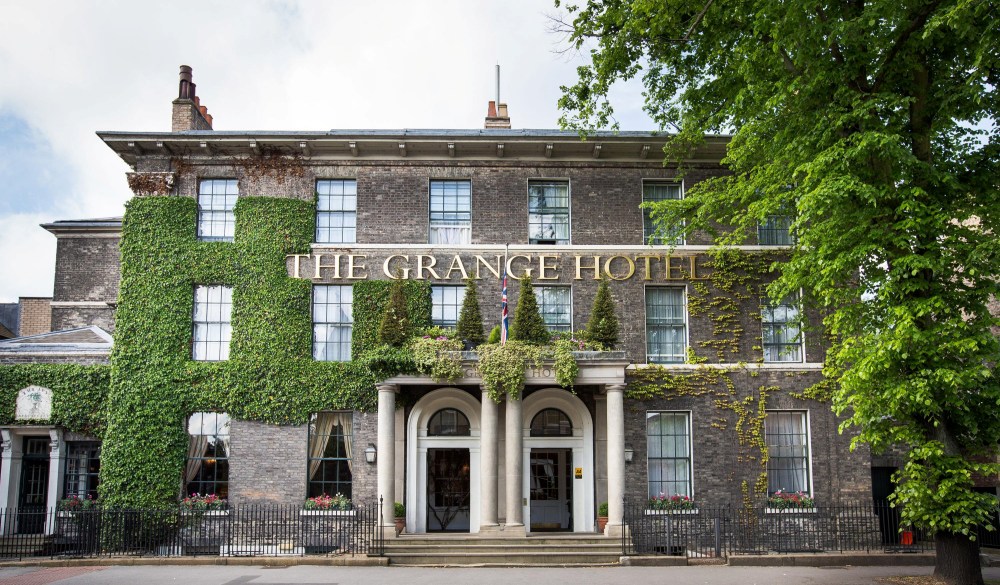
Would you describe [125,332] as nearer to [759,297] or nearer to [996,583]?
[759,297]

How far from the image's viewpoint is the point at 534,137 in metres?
22.2

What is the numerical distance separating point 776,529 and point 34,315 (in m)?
27.9

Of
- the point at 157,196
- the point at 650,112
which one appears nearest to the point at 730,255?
the point at 650,112

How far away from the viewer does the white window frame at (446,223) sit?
22.7m

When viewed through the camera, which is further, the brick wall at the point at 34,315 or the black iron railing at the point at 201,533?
the brick wall at the point at 34,315

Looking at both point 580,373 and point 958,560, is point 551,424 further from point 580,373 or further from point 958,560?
point 958,560

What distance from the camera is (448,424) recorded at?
2194cm

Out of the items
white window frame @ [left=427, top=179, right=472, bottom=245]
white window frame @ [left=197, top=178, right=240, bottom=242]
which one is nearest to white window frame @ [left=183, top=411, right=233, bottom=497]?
white window frame @ [left=197, top=178, right=240, bottom=242]

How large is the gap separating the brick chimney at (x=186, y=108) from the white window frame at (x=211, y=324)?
501cm

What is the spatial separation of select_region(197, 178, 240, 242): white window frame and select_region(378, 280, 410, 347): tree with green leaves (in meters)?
5.15

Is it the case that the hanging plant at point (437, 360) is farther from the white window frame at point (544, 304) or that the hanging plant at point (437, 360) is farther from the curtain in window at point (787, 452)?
the curtain in window at point (787, 452)

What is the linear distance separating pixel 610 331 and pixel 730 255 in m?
4.29

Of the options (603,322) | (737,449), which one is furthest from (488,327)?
(737,449)

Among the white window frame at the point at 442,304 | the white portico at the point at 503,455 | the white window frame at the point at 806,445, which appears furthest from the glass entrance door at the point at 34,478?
the white window frame at the point at 806,445
